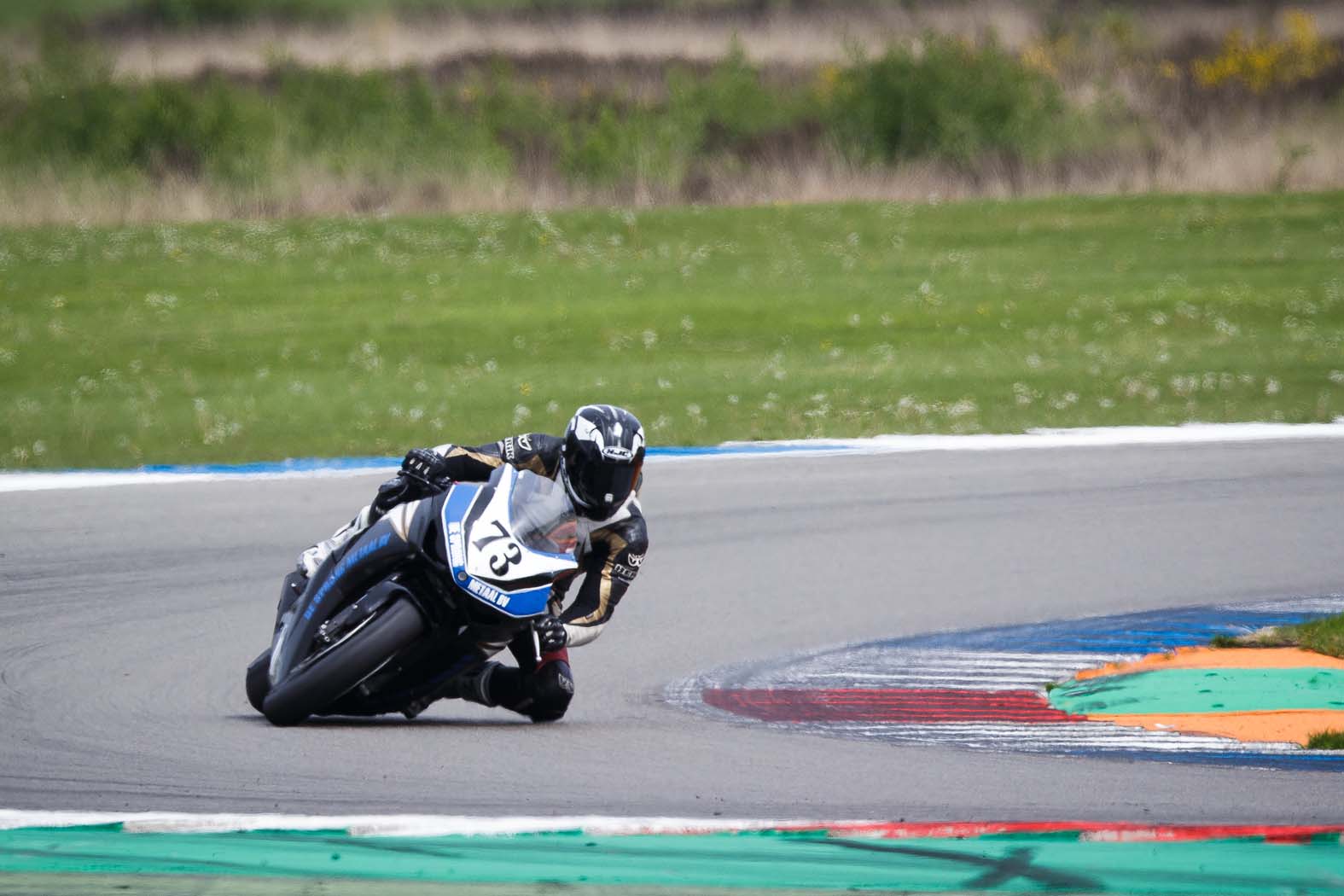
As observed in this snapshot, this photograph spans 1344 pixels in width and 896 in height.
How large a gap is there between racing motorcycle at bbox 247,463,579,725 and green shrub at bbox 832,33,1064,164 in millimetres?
21843

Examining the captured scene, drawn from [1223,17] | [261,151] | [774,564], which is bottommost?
[774,564]

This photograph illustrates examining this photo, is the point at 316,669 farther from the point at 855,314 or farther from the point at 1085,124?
the point at 1085,124

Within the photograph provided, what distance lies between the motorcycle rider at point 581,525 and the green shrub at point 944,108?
21151 mm

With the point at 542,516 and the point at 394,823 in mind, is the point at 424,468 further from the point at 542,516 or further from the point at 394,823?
the point at 394,823

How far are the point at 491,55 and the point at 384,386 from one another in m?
22.0

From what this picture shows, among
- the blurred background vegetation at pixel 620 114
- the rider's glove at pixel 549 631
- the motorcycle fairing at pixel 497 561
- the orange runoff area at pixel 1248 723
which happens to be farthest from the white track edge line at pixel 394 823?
the blurred background vegetation at pixel 620 114

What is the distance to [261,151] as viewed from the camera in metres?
28.0

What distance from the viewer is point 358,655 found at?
6.55m

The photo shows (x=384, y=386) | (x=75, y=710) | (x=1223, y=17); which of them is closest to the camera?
(x=75, y=710)

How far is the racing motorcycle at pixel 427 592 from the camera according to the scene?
6.41 m

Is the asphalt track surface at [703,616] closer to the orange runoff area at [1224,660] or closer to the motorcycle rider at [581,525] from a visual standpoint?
the motorcycle rider at [581,525]

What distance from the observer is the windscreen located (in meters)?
6.48

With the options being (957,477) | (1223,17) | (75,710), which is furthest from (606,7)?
(75,710)

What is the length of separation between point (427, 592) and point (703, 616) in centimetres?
278
